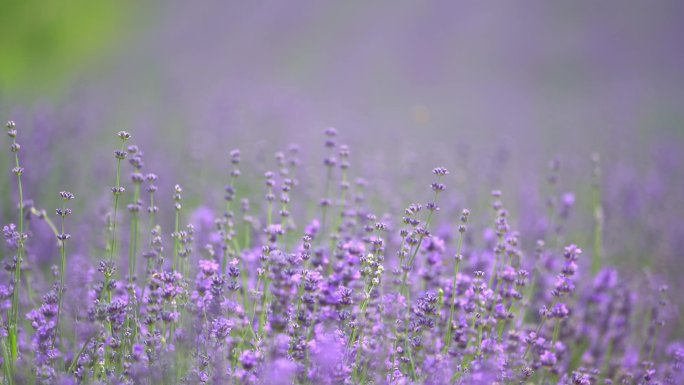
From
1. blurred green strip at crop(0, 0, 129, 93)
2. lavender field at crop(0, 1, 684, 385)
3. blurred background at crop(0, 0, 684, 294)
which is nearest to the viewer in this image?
lavender field at crop(0, 1, 684, 385)

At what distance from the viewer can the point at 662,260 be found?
4.73 m

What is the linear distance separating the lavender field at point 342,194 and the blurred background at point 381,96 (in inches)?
2.3

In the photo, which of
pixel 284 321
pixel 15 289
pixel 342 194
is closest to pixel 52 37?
pixel 342 194

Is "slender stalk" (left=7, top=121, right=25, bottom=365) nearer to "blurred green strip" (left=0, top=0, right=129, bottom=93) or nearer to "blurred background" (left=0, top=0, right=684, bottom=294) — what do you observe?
"blurred background" (left=0, top=0, right=684, bottom=294)

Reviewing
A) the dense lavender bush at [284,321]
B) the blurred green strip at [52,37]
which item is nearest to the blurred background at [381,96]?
the blurred green strip at [52,37]

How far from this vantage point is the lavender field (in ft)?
8.64

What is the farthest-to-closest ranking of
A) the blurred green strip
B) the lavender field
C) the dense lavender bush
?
the blurred green strip < the lavender field < the dense lavender bush

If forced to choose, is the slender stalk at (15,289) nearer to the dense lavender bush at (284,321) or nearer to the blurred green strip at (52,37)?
the dense lavender bush at (284,321)

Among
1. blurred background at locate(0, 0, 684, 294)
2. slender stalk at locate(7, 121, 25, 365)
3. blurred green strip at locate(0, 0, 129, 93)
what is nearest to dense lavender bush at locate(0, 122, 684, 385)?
slender stalk at locate(7, 121, 25, 365)

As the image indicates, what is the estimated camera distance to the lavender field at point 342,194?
104 inches

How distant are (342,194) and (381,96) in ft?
34.7

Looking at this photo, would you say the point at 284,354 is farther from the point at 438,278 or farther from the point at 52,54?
the point at 52,54

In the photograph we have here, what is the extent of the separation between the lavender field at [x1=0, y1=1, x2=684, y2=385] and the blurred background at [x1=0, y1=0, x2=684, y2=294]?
58 mm

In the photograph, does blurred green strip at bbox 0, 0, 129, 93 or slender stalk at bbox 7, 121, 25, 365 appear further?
blurred green strip at bbox 0, 0, 129, 93
